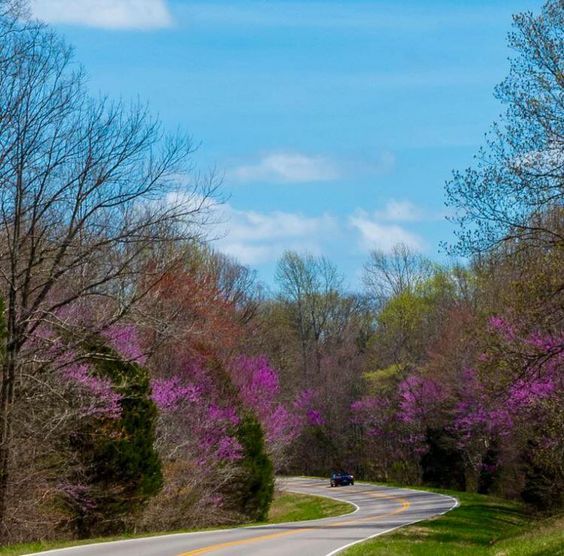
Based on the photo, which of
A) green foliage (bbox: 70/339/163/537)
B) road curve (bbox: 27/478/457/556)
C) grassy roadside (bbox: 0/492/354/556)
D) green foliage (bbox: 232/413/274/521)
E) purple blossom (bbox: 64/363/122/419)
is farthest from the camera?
grassy roadside (bbox: 0/492/354/556)

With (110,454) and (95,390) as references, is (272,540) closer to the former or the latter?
(110,454)

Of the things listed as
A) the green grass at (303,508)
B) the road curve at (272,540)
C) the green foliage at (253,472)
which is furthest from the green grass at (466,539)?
the green grass at (303,508)

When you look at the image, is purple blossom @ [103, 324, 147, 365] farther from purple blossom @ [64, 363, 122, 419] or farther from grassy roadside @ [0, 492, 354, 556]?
grassy roadside @ [0, 492, 354, 556]

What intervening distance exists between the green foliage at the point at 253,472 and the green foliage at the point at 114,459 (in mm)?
10856

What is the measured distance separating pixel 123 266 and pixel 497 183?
8.86 meters

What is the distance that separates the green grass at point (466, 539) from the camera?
738 inches

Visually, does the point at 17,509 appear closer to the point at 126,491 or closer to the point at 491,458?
the point at 126,491

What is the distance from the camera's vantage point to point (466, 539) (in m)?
24.1

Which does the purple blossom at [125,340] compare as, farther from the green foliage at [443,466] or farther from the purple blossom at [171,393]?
the green foliage at [443,466]

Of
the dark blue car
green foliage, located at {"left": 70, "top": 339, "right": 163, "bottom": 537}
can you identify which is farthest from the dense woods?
the dark blue car

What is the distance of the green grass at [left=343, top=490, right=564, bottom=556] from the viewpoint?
18734mm

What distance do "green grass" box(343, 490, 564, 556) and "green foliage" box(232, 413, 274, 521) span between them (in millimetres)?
7741

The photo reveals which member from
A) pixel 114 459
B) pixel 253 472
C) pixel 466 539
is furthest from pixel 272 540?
pixel 253 472

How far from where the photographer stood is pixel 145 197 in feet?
75.0
